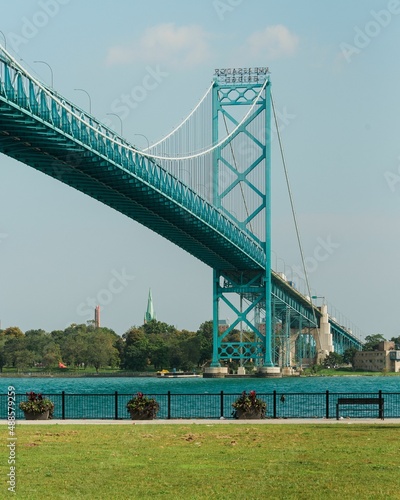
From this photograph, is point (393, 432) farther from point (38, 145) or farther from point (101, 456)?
point (38, 145)

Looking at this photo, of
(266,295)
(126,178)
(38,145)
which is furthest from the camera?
(266,295)

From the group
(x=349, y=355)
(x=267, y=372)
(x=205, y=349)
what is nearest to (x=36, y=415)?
(x=267, y=372)

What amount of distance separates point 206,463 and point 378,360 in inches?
5081

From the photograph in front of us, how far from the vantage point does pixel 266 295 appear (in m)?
91.4

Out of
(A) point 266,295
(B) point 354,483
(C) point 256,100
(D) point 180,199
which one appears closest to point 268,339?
(A) point 266,295

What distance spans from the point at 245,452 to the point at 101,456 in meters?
2.28

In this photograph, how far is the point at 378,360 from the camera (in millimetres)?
144375

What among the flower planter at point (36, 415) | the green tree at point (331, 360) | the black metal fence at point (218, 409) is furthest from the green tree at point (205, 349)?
the flower planter at point (36, 415)

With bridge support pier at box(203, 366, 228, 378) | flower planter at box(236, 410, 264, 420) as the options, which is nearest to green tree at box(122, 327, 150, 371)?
bridge support pier at box(203, 366, 228, 378)

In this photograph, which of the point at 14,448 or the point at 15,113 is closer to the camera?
the point at 14,448

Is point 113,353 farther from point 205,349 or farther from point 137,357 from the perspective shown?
point 205,349

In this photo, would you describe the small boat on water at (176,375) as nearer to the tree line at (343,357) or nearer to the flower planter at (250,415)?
the tree line at (343,357)

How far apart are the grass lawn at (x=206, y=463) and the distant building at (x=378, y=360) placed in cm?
11943

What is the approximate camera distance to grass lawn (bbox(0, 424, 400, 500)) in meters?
14.8
